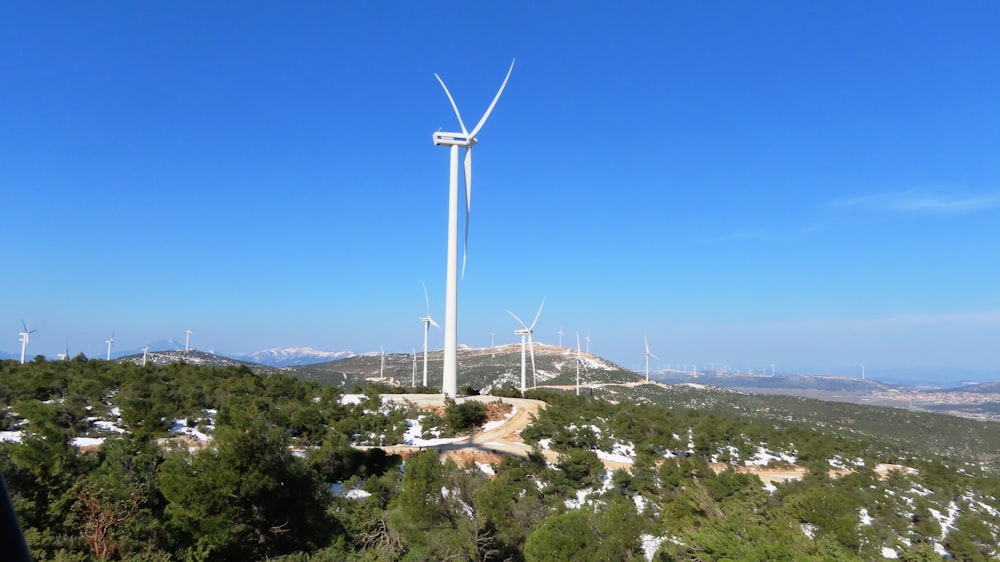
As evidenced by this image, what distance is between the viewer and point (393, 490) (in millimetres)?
24797

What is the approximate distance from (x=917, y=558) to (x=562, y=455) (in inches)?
763

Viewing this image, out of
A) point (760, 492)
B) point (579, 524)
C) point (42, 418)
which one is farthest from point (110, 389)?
point (760, 492)

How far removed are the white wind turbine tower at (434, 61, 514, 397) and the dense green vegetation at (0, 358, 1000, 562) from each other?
3738 mm

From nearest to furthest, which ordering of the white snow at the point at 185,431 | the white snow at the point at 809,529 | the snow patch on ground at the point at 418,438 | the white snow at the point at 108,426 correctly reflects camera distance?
the white snow at the point at 809,529
the white snow at the point at 185,431
the white snow at the point at 108,426
the snow patch on ground at the point at 418,438

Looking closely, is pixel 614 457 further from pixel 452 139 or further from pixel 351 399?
pixel 452 139

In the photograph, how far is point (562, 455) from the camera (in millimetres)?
34562

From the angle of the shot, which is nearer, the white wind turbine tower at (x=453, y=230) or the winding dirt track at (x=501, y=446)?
the winding dirt track at (x=501, y=446)

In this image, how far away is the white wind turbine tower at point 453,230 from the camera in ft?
141

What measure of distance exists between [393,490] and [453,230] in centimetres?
2298

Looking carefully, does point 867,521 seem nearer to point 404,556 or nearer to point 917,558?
point 917,558

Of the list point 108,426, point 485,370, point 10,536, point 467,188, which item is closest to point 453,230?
point 467,188

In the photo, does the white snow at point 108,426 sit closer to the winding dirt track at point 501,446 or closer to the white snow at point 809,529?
the winding dirt track at point 501,446

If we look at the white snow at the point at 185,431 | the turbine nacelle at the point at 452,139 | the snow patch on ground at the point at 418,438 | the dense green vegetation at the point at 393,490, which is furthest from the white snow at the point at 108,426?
the turbine nacelle at the point at 452,139

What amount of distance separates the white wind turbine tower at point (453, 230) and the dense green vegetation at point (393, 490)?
374 centimetres
